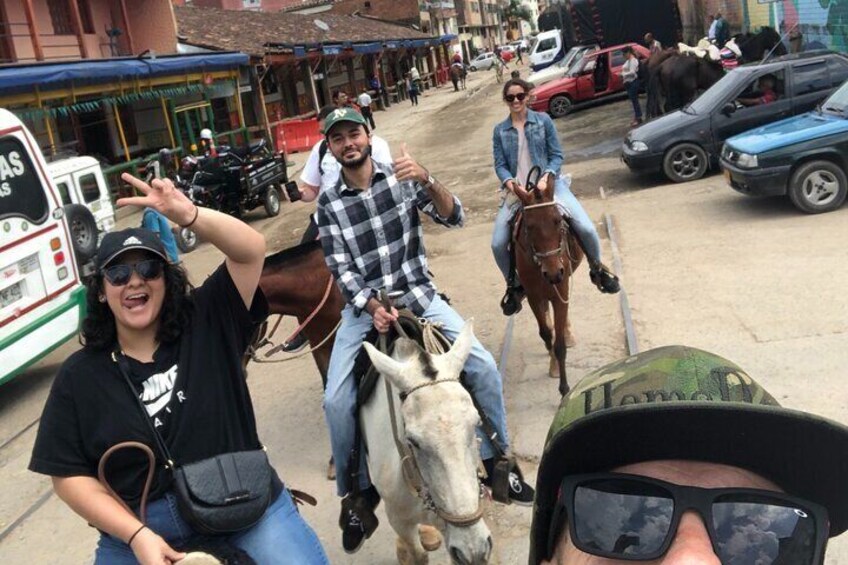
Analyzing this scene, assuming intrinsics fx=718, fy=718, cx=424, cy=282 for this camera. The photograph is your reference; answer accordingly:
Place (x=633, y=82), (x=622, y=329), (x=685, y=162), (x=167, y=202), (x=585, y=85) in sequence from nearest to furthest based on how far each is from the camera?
(x=167, y=202), (x=622, y=329), (x=685, y=162), (x=633, y=82), (x=585, y=85)

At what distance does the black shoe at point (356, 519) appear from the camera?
13.0ft

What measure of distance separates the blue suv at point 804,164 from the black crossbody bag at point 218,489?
29.8ft

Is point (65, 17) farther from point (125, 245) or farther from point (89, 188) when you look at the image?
point (125, 245)

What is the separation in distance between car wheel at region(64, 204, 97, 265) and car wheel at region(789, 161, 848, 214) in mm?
9962

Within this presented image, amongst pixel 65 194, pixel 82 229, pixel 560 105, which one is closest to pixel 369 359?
pixel 82 229

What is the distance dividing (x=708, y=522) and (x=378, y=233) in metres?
3.16

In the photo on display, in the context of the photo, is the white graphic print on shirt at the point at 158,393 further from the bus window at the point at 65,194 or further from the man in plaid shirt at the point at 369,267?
the bus window at the point at 65,194

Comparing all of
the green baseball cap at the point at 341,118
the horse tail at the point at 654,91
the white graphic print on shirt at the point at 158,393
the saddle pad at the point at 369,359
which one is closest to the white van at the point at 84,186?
the green baseball cap at the point at 341,118

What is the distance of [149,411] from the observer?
256 cm

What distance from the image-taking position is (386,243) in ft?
13.9

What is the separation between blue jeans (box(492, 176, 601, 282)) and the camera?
19.6 ft

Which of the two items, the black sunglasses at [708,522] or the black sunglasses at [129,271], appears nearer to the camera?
the black sunglasses at [708,522]

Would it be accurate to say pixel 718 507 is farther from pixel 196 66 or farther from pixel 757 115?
pixel 196 66

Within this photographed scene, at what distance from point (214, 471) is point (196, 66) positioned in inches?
817
